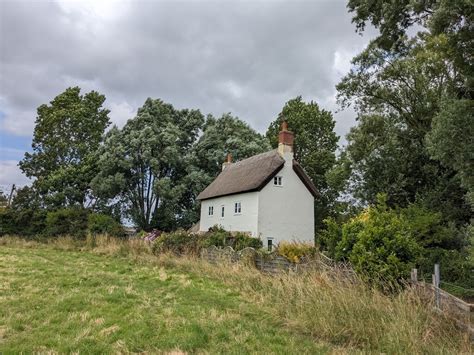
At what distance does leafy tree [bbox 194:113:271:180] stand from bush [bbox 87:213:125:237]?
12513 mm

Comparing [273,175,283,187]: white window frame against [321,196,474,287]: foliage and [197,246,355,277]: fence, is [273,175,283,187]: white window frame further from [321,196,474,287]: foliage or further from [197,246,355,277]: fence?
[321,196,474,287]: foliage

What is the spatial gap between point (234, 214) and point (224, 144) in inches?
450

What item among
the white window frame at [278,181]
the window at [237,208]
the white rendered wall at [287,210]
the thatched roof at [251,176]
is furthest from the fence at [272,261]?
the window at [237,208]

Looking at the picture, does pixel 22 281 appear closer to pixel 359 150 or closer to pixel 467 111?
pixel 467 111

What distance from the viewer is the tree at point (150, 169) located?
121 feet

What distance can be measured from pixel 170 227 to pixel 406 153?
908 inches

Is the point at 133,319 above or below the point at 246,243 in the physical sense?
below

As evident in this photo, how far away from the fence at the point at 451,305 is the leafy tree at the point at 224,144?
3222 cm

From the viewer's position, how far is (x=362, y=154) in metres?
26.0

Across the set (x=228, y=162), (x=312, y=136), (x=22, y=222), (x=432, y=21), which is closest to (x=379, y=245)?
(x=432, y=21)

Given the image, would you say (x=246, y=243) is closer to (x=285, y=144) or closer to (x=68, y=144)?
(x=285, y=144)

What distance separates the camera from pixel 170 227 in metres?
38.9

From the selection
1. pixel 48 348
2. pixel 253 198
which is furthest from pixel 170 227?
pixel 48 348

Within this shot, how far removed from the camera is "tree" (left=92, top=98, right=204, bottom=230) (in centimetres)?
3697
